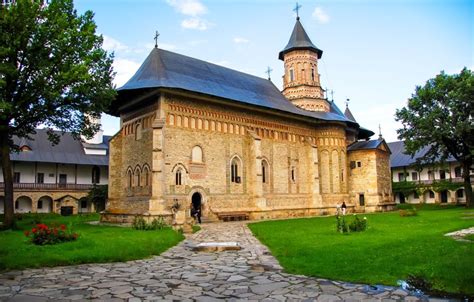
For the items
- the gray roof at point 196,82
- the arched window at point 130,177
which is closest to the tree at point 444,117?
the gray roof at point 196,82

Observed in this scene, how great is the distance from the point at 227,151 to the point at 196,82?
15.4 ft

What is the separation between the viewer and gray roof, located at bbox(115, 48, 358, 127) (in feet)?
75.0

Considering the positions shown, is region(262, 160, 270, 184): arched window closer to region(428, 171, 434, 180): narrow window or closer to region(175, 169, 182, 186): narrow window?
region(175, 169, 182, 186): narrow window

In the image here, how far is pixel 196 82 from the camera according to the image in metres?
24.7

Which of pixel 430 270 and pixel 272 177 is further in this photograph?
pixel 272 177

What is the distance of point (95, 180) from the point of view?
41531 millimetres

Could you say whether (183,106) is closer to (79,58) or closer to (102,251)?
(79,58)

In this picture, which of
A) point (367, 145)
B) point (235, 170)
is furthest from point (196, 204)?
point (367, 145)

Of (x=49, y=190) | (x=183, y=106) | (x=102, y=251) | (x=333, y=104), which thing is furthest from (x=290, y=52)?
(x=102, y=251)

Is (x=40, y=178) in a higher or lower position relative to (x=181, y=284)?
higher

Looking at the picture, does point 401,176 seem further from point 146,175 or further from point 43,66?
point 43,66

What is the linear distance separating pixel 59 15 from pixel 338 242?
14.7 m

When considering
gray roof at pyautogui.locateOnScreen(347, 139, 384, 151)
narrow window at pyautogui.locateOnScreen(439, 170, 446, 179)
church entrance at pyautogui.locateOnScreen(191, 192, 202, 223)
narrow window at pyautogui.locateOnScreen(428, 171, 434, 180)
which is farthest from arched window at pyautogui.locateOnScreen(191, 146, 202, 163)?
narrow window at pyautogui.locateOnScreen(439, 170, 446, 179)

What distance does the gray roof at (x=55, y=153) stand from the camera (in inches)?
1471
